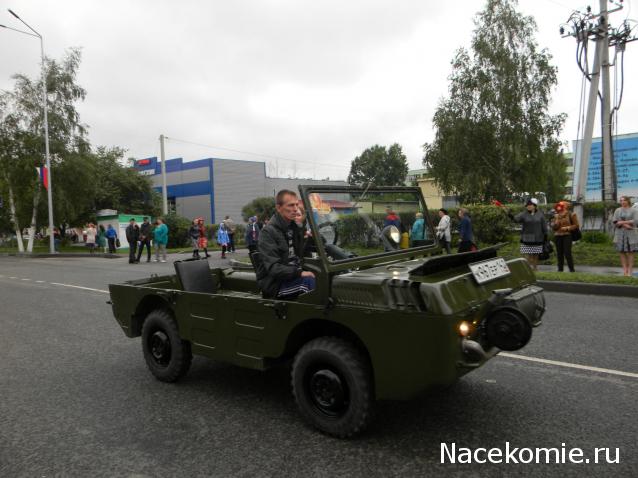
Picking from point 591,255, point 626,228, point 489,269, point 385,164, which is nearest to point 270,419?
point 489,269

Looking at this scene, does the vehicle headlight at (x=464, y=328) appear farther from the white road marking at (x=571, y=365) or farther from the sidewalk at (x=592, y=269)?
the sidewalk at (x=592, y=269)

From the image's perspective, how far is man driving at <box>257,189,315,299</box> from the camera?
10.8 ft

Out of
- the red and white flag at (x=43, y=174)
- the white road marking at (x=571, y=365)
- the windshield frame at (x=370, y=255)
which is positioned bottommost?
the white road marking at (x=571, y=365)

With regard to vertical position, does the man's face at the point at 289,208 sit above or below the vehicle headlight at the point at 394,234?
above

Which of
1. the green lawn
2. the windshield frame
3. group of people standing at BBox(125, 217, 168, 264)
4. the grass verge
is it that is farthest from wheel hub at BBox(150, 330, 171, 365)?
group of people standing at BBox(125, 217, 168, 264)

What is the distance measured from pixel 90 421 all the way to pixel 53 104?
31137 mm

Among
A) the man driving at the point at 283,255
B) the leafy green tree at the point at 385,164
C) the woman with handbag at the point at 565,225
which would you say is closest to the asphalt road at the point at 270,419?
the man driving at the point at 283,255

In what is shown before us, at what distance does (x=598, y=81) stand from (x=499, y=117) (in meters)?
12.2

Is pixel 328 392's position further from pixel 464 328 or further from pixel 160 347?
pixel 160 347

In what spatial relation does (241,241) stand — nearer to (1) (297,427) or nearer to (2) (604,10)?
(2) (604,10)

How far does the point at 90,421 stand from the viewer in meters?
3.37

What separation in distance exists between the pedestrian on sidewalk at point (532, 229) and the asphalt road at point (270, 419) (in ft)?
13.9

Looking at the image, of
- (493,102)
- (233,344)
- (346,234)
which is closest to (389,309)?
(346,234)
